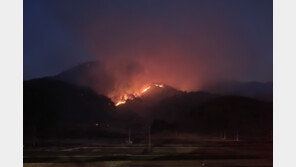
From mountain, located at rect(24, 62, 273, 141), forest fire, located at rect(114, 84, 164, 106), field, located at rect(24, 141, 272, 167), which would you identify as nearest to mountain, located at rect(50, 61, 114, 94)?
mountain, located at rect(24, 62, 273, 141)

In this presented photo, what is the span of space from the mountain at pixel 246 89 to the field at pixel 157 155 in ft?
4.09

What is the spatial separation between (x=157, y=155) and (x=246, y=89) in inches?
110

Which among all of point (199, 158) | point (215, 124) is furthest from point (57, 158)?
point (215, 124)

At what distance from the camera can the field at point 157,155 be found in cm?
697

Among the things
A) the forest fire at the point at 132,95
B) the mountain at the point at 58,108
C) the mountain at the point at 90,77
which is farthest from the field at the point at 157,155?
the mountain at the point at 90,77

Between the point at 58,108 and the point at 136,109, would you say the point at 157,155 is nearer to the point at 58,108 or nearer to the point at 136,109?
the point at 136,109

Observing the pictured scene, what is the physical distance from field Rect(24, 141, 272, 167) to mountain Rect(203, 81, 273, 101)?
4.09ft

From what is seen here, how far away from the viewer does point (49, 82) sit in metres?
7.61

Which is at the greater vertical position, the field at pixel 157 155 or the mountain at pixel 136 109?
the mountain at pixel 136 109

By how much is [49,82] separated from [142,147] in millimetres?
2831

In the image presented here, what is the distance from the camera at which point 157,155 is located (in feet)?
24.8

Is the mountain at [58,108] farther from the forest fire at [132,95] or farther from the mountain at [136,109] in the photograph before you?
the forest fire at [132,95]
